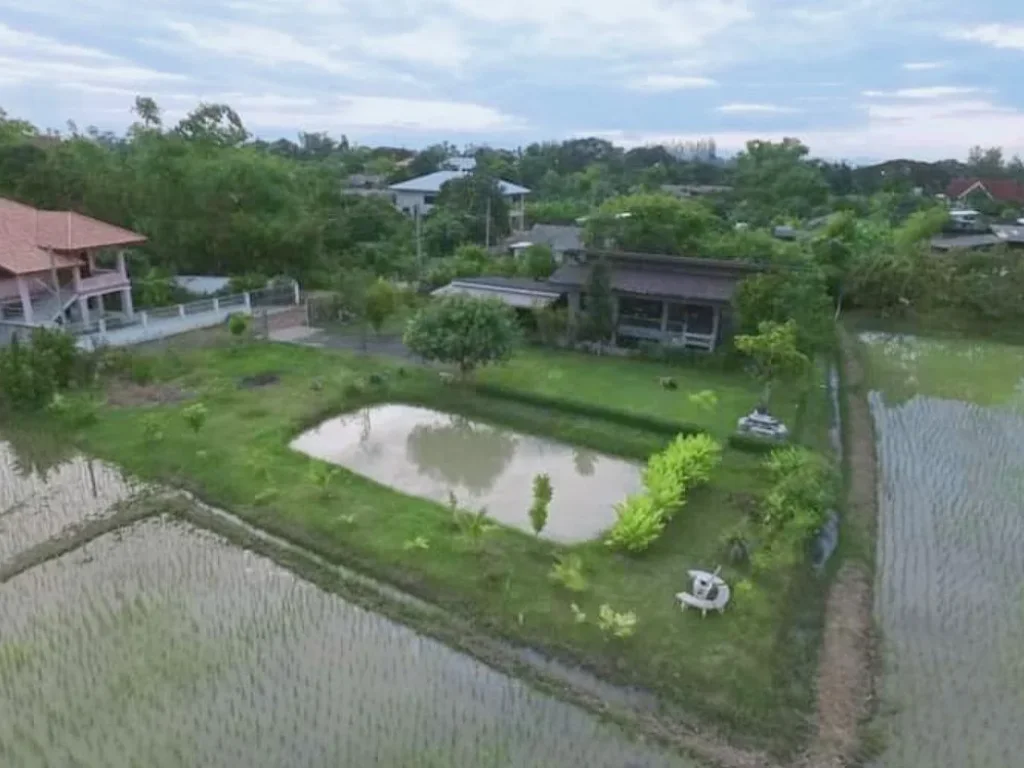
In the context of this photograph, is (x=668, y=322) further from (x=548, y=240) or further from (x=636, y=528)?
(x=548, y=240)

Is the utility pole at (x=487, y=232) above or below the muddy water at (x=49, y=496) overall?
above

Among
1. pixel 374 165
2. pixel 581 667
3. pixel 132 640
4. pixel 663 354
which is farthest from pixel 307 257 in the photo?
pixel 374 165

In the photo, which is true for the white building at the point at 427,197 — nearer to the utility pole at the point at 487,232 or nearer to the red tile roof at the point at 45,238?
the utility pole at the point at 487,232

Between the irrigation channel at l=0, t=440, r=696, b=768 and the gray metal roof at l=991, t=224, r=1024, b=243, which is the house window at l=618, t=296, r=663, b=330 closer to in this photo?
the irrigation channel at l=0, t=440, r=696, b=768

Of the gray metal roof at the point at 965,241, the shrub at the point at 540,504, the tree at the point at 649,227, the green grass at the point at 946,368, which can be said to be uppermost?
the tree at the point at 649,227

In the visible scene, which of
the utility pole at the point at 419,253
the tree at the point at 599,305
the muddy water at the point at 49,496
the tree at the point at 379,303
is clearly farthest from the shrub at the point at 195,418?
the utility pole at the point at 419,253

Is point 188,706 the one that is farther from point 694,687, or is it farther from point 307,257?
point 307,257

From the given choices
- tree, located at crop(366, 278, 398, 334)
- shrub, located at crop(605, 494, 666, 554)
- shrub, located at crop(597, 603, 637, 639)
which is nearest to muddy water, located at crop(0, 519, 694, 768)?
shrub, located at crop(597, 603, 637, 639)
